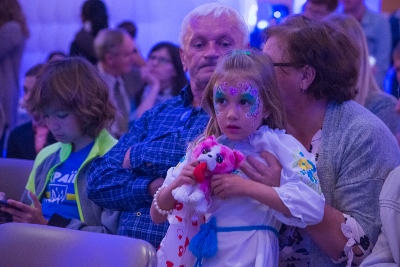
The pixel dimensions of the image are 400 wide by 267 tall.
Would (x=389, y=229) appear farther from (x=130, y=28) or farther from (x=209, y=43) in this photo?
(x=130, y=28)

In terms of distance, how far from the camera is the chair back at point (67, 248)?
2.03 m

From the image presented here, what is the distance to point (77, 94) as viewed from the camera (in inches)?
122

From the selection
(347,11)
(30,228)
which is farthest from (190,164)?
(347,11)

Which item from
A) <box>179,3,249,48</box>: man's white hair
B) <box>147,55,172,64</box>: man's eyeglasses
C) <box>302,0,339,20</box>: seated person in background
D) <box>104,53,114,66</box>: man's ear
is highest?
<box>179,3,249,48</box>: man's white hair

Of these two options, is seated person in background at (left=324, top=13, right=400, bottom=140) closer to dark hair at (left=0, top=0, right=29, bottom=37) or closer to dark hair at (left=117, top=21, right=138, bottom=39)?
dark hair at (left=0, top=0, right=29, bottom=37)

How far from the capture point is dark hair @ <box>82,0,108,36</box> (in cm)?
594

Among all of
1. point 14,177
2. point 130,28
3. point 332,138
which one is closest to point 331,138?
point 332,138

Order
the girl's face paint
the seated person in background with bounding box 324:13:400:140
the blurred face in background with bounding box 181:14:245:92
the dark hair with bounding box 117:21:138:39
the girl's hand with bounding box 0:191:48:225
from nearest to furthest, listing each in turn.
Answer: the girl's face paint < the blurred face in background with bounding box 181:14:245:92 < the girl's hand with bounding box 0:191:48:225 < the seated person in background with bounding box 324:13:400:140 < the dark hair with bounding box 117:21:138:39

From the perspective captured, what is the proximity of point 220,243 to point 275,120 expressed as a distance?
0.43m

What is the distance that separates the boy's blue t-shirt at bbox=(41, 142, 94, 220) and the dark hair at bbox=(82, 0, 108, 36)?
2.94 metres

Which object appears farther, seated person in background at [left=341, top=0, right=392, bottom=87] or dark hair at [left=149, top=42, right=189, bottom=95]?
seated person in background at [left=341, top=0, right=392, bottom=87]

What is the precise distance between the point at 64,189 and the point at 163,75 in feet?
6.85

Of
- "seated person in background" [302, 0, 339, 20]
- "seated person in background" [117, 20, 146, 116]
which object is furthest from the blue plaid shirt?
"seated person in background" [117, 20, 146, 116]

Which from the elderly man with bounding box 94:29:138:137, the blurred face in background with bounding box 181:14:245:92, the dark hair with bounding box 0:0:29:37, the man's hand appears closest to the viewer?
the man's hand
